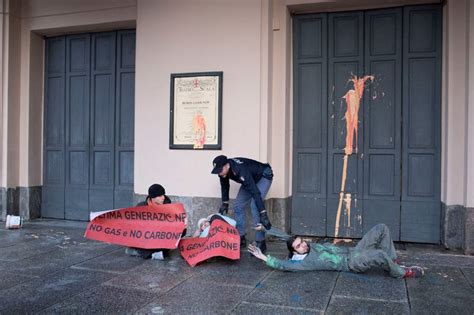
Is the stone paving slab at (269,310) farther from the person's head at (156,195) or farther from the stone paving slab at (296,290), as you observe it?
the person's head at (156,195)

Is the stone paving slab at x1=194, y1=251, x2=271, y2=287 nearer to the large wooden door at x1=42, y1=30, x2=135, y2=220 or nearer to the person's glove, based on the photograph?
the person's glove

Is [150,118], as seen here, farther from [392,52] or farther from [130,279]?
[392,52]

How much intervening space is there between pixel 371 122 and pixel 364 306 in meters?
3.71

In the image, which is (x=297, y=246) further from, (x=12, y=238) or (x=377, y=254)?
(x=12, y=238)

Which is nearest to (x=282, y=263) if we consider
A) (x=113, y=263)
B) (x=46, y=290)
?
(x=113, y=263)

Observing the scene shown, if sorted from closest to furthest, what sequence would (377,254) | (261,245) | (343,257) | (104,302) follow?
(104,302) < (377,254) < (343,257) < (261,245)

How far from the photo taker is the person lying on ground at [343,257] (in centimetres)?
548

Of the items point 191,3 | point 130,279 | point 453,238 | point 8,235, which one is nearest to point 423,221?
point 453,238

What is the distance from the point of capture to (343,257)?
5.70 meters

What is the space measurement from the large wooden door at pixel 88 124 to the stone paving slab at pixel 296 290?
173 inches

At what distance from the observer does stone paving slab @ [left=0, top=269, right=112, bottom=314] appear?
4.56 meters

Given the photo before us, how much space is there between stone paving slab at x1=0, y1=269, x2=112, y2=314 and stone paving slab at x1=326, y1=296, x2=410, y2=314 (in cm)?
263

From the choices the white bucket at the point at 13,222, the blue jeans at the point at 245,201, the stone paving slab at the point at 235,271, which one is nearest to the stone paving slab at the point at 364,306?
the stone paving slab at the point at 235,271

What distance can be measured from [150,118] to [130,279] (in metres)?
3.31
